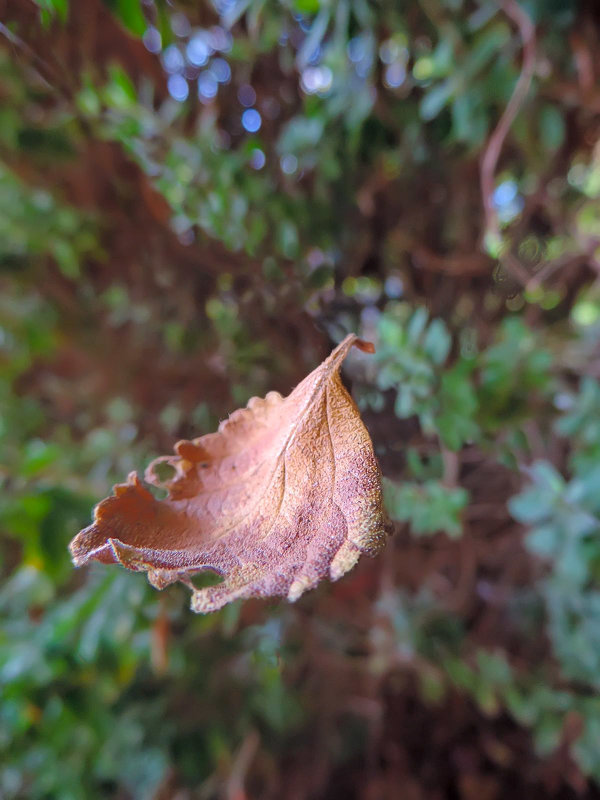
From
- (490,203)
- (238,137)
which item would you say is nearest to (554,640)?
(490,203)

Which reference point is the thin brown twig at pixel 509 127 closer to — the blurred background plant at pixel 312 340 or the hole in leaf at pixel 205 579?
the blurred background plant at pixel 312 340

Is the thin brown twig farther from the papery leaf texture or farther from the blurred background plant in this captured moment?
the papery leaf texture

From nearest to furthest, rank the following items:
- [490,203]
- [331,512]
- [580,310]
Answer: [331,512] < [490,203] < [580,310]

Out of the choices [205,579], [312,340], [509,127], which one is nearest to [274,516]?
[205,579]

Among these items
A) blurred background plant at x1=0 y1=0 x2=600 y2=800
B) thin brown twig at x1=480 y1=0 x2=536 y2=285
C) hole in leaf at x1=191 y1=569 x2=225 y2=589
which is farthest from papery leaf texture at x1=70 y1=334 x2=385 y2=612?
thin brown twig at x1=480 y1=0 x2=536 y2=285

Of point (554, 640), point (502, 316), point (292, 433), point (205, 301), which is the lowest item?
point (554, 640)

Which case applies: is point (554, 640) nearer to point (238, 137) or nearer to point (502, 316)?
point (502, 316)

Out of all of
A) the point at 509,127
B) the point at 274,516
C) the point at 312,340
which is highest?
the point at 509,127

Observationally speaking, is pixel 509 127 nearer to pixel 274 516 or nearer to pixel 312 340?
pixel 312 340
